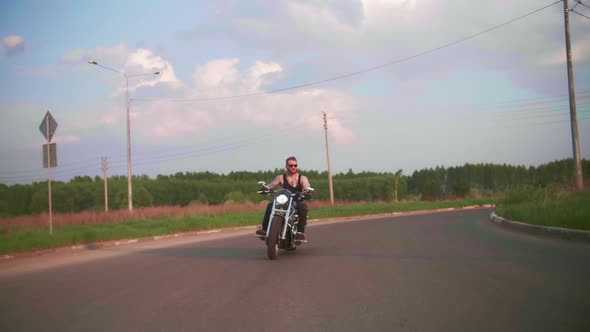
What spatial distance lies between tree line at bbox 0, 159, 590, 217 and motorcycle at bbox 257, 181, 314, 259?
16944 mm

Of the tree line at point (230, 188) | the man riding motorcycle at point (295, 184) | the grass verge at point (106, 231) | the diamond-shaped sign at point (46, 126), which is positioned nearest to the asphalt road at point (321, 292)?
the man riding motorcycle at point (295, 184)

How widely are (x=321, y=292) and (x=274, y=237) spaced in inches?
148

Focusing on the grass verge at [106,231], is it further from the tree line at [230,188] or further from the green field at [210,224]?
the tree line at [230,188]

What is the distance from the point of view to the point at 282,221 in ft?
35.2

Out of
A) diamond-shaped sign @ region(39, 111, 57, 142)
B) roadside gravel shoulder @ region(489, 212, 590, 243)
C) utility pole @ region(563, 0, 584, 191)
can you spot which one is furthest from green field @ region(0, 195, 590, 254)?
diamond-shaped sign @ region(39, 111, 57, 142)

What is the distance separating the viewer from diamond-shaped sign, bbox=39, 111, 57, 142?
17844mm

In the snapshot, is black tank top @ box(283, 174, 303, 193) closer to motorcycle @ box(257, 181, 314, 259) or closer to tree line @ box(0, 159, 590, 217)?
motorcycle @ box(257, 181, 314, 259)

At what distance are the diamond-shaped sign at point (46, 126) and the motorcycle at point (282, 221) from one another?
1003 cm

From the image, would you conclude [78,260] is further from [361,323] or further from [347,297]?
[361,323]

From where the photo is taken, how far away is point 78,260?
42.3ft

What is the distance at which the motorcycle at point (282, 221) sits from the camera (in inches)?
409

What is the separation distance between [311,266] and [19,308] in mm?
4369

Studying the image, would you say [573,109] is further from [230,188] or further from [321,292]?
[230,188]

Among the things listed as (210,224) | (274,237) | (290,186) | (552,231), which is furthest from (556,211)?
(210,224)
